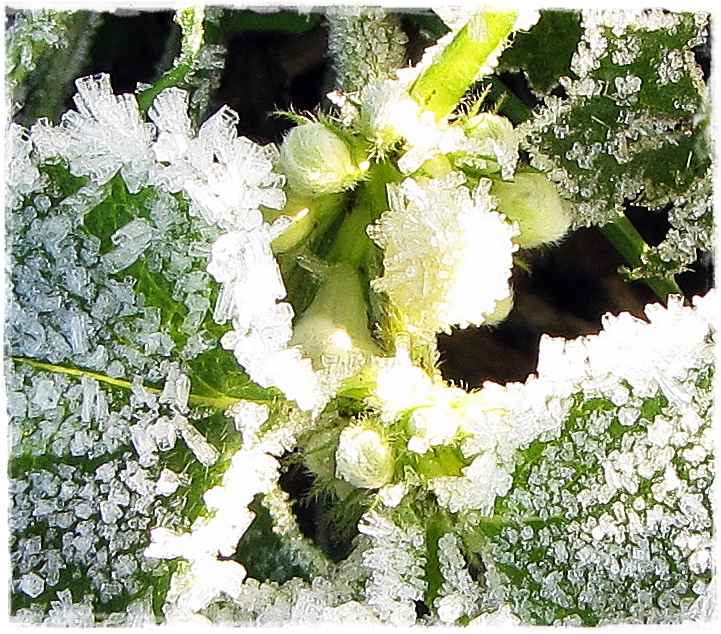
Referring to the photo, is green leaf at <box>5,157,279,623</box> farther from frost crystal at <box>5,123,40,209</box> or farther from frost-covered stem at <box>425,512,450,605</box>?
frost-covered stem at <box>425,512,450,605</box>

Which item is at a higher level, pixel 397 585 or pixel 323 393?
pixel 323 393

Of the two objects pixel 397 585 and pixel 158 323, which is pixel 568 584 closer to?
pixel 397 585

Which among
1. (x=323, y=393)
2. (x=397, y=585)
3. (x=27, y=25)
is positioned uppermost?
(x=27, y=25)

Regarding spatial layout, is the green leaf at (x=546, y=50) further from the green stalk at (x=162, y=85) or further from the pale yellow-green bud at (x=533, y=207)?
the green stalk at (x=162, y=85)

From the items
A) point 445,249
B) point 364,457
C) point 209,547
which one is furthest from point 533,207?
point 209,547

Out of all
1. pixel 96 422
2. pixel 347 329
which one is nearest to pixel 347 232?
pixel 347 329

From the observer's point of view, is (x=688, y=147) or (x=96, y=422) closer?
(x=96, y=422)

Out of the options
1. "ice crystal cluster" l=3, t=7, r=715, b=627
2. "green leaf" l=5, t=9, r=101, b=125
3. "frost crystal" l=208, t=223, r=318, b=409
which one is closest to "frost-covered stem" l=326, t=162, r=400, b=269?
"ice crystal cluster" l=3, t=7, r=715, b=627
